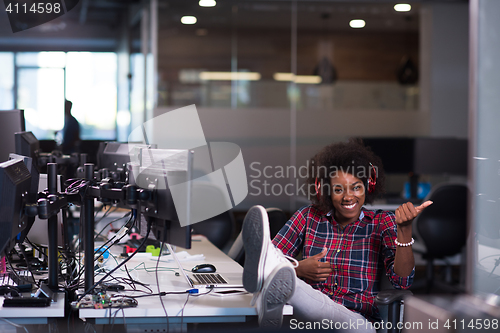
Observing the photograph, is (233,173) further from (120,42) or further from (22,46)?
(22,46)

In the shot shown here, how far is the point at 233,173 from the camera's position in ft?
19.2

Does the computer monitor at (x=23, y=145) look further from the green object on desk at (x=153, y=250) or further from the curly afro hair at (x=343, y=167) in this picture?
the curly afro hair at (x=343, y=167)

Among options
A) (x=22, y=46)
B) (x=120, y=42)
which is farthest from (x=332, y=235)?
(x=22, y=46)

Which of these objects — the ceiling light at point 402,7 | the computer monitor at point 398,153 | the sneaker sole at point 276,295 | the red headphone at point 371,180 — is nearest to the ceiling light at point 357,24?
the ceiling light at point 402,7

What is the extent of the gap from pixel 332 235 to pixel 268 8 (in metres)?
4.33

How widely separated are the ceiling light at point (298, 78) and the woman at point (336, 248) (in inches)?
147

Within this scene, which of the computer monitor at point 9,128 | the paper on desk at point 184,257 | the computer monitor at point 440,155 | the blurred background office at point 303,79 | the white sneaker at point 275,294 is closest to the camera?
the white sneaker at point 275,294

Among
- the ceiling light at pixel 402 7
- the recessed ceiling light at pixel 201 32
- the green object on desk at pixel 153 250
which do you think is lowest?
the green object on desk at pixel 153 250

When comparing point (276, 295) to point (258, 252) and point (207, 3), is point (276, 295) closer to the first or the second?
point (258, 252)

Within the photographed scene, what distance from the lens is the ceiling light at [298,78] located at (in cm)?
603

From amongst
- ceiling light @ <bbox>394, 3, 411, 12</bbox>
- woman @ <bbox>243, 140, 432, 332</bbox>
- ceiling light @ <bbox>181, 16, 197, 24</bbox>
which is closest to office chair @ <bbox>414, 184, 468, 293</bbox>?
woman @ <bbox>243, 140, 432, 332</bbox>

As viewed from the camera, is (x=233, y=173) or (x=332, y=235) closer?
(x=332, y=235)

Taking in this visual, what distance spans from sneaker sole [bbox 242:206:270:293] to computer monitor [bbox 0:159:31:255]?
0.72m

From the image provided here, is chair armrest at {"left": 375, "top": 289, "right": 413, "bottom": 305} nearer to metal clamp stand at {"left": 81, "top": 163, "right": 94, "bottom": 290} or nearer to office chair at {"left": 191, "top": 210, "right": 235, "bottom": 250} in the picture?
metal clamp stand at {"left": 81, "top": 163, "right": 94, "bottom": 290}
